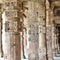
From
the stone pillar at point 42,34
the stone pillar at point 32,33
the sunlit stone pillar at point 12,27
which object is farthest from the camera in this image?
the stone pillar at point 42,34

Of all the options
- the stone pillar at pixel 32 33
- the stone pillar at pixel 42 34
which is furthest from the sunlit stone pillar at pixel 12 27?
the stone pillar at pixel 42 34

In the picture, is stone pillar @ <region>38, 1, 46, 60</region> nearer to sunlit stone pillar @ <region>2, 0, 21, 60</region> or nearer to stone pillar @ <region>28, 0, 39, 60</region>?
stone pillar @ <region>28, 0, 39, 60</region>

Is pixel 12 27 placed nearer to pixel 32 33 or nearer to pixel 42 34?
pixel 32 33

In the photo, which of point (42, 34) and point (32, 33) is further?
point (42, 34)

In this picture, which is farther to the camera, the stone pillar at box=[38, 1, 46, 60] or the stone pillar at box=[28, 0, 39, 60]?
the stone pillar at box=[38, 1, 46, 60]

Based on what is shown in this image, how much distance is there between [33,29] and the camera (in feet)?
30.3

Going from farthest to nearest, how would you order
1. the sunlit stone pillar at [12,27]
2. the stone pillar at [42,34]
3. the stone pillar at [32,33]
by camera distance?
the stone pillar at [42,34], the stone pillar at [32,33], the sunlit stone pillar at [12,27]

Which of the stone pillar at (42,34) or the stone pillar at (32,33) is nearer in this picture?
the stone pillar at (32,33)

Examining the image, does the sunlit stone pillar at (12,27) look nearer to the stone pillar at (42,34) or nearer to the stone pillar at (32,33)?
the stone pillar at (32,33)

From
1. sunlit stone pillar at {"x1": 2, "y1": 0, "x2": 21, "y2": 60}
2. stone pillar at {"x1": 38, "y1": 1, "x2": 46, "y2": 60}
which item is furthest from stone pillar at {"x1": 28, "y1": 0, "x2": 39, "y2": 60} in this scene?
sunlit stone pillar at {"x1": 2, "y1": 0, "x2": 21, "y2": 60}

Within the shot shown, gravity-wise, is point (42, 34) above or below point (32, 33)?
below

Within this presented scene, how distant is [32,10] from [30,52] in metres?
1.44

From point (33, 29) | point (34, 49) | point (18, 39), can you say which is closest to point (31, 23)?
point (33, 29)

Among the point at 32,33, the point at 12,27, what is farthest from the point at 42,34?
the point at 12,27
